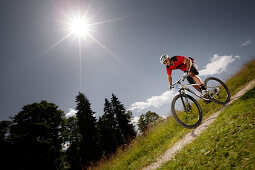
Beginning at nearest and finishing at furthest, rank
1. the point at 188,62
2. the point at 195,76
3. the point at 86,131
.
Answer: the point at 188,62 < the point at 195,76 < the point at 86,131

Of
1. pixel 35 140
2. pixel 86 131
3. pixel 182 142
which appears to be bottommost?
pixel 182 142

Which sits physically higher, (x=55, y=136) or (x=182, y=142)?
(x=55, y=136)

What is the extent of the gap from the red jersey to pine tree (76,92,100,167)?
78.0ft

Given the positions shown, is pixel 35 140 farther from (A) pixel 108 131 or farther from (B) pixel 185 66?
(B) pixel 185 66

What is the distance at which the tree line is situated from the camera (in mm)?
16516

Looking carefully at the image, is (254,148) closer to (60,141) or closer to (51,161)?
(51,161)

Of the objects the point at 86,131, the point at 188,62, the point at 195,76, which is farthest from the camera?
the point at 86,131

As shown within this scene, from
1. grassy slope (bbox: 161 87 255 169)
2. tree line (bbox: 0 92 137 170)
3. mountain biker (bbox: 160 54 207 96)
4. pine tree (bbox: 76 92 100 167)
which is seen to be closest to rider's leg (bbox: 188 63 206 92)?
mountain biker (bbox: 160 54 207 96)

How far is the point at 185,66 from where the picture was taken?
5.52 meters

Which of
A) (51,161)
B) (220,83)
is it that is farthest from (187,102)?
(51,161)

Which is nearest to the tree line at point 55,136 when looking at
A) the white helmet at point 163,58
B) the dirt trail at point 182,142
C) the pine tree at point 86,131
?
the pine tree at point 86,131

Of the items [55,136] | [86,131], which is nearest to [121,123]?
[86,131]

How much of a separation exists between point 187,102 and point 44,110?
86.5ft

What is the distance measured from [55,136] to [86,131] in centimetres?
585
